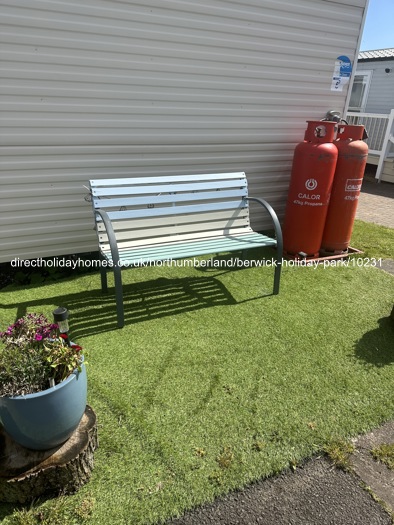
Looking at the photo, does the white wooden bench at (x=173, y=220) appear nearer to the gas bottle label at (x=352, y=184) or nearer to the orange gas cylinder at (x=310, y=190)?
the orange gas cylinder at (x=310, y=190)

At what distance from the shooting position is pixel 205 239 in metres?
3.94

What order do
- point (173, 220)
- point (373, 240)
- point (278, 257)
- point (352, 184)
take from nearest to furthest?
point (278, 257) < point (173, 220) < point (352, 184) < point (373, 240)

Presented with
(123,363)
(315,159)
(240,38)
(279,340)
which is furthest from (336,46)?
(123,363)

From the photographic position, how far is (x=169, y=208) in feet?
12.6

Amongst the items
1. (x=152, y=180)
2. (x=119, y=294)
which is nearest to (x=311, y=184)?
(x=152, y=180)

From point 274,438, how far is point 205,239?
214 cm

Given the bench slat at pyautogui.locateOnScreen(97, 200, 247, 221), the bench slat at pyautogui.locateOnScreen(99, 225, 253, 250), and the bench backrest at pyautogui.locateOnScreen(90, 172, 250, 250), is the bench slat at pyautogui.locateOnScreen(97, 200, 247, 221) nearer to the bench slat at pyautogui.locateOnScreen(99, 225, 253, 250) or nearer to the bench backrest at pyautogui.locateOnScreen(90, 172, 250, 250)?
the bench backrest at pyautogui.locateOnScreen(90, 172, 250, 250)

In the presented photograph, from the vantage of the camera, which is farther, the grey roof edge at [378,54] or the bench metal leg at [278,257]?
the grey roof edge at [378,54]

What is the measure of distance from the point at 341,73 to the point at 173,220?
3321mm

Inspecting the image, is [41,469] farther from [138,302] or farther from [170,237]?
[170,237]

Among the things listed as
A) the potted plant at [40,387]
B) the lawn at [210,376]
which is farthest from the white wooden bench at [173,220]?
the potted plant at [40,387]

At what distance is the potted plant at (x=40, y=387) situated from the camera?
5.74ft

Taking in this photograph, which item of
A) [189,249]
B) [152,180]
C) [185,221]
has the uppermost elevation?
[152,180]

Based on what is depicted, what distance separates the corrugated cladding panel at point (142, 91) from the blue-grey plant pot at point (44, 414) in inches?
108
